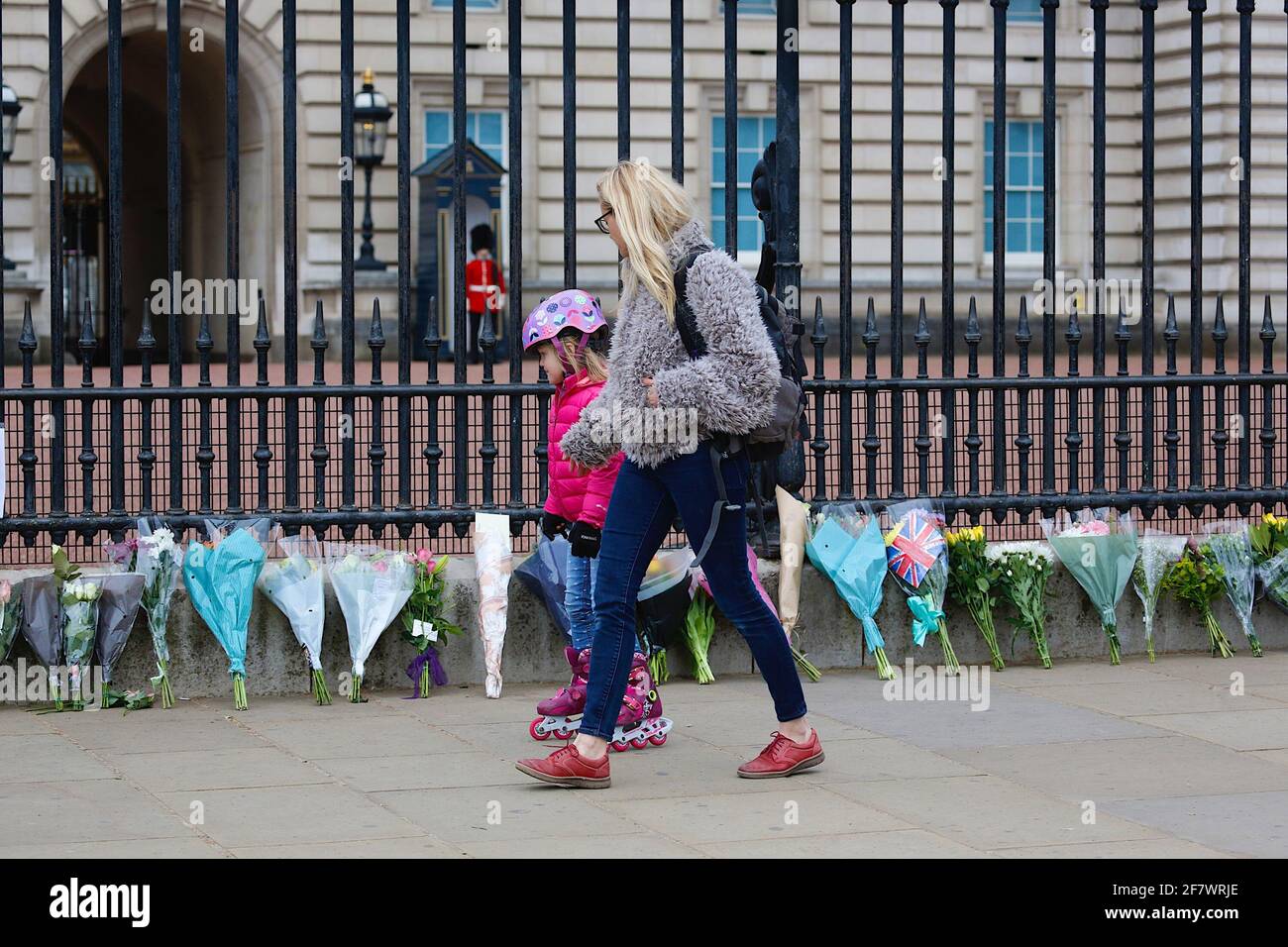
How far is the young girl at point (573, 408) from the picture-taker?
20.6ft

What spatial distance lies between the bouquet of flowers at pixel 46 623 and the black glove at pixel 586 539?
1980 millimetres

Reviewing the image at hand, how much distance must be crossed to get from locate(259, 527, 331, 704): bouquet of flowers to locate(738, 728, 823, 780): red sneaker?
187 cm

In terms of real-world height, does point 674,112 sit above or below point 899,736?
above

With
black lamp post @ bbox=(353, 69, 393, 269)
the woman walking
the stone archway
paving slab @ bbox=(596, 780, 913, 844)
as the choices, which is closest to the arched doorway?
the stone archway

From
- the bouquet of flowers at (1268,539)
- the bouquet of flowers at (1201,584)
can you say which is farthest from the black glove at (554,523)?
the bouquet of flowers at (1268,539)

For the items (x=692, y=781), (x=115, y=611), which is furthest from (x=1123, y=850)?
(x=115, y=611)

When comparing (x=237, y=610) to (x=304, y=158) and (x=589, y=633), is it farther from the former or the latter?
(x=304, y=158)

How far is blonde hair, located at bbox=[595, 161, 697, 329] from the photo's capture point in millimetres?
5621

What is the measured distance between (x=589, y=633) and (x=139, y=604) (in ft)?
5.65

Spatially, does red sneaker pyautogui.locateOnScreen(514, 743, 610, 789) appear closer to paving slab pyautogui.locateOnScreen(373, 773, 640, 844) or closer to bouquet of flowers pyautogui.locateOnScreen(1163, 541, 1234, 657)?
paving slab pyautogui.locateOnScreen(373, 773, 640, 844)

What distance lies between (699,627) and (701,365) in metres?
2.01

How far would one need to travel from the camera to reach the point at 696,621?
7.39 metres
